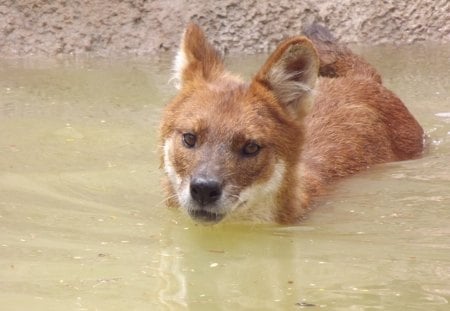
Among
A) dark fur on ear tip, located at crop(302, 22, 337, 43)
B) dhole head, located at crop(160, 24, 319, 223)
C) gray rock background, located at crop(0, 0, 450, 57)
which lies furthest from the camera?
gray rock background, located at crop(0, 0, 450, 57)

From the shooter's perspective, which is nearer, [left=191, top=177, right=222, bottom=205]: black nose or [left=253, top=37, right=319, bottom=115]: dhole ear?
[left=191, top=177, right=222, bottom=205]: black nose

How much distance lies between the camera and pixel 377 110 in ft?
26.0

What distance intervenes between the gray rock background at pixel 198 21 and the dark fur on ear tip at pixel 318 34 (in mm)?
→ 2215

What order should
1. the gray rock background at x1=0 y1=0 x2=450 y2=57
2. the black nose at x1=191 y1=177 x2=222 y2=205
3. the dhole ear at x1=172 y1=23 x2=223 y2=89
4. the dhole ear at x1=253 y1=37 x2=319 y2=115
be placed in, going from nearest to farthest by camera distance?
the black nose at x1=191 y1=177 x2=222 y2=205 → the dhole ear at x1=253 y1=37 x2=319 y2=115 → the dhole ear at x1=172 y1=23 x2=223 y2=89 → the gray rock background at x1=0 y1=0 x2=450 y2=57

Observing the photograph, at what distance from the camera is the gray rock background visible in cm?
1051

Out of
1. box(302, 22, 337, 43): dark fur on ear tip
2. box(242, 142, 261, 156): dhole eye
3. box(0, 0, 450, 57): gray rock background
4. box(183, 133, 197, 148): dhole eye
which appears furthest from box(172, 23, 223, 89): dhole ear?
box(0, 0, 450, 57): gray rock background

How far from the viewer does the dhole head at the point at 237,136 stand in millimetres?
6156

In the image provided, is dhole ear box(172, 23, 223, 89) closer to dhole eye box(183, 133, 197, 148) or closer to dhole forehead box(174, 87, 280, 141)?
dhole forehead box(174, 87, 280, 141)

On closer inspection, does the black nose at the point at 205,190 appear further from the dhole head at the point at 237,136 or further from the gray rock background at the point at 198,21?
the gray rock background at the point at 198,21

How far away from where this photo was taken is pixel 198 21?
35.7 ft

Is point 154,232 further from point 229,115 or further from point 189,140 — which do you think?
point 229,115

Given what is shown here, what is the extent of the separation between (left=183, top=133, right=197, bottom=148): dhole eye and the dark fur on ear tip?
2492 millimetres

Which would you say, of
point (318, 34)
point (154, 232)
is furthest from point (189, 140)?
point (318, 34)

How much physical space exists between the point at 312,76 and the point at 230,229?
3.76 ft
